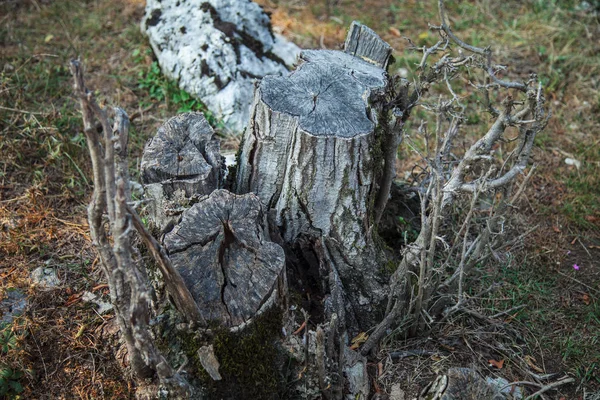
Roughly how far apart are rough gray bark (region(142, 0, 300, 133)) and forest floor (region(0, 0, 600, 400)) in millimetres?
234

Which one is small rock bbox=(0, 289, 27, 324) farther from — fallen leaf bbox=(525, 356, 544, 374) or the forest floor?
fallen leaf bbox=(525, 356, 544, 374)

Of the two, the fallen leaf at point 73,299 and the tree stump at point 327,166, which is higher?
the tree stump at point 327,166

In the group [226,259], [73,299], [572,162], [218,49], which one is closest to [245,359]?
[226,259]

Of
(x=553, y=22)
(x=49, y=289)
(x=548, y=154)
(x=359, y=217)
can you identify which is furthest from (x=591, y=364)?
(x=553, y=22)

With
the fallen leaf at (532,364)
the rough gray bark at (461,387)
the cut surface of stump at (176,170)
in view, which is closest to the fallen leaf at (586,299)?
the fallen leaf at (532,364)

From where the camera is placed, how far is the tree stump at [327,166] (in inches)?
95.6

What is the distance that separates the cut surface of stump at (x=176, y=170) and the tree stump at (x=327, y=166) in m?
0.21

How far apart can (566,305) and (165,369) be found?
8.18 ft

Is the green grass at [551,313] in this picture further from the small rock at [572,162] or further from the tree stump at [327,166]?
the small rock at [572,162]

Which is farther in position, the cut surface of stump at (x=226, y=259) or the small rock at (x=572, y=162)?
the small rock at (x=572, y=162)

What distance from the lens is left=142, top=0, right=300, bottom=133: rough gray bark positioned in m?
4.38

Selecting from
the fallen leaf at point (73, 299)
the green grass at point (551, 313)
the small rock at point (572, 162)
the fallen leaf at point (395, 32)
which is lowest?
the fallen leaf at point (73, 299)

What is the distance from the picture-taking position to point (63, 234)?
3.33 metres

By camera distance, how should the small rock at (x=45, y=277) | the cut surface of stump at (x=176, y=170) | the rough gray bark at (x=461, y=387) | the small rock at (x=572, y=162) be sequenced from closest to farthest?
the rough gray bark at (x=461, y=387) → the cut surface of stump at (x=176, y=170) → the small rock at (x=45, y=277) → the small rock at (x=572, y=162)
